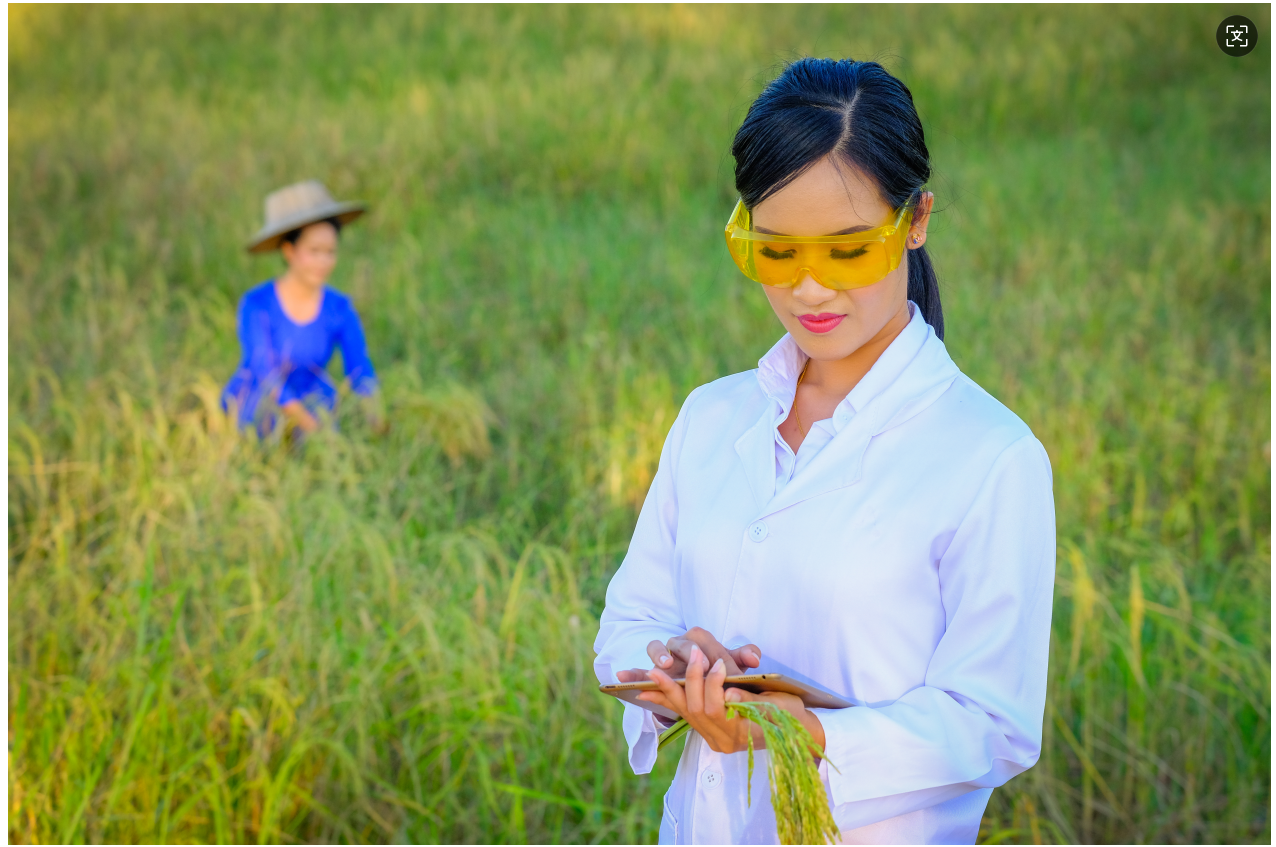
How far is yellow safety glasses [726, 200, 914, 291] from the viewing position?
125 cm

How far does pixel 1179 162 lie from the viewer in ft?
24.7

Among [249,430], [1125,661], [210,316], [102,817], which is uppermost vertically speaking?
[210,316]

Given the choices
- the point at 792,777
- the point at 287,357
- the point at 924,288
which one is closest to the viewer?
the point at 792,777

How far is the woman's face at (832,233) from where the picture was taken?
1.25m

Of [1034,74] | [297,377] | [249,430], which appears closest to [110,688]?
[249,430]

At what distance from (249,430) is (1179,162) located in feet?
21.7

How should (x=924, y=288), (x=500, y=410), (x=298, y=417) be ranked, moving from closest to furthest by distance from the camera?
(x=924, y=288), (x=298, y=417), (x=500, y=410)

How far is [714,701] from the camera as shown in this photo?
1.14 m

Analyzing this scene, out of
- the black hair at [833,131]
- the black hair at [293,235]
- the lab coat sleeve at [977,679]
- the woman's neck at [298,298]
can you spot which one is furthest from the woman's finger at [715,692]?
the black hair at [293,235]

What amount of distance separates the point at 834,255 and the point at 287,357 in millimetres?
3219

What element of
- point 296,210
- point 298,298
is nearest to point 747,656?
point 298,298

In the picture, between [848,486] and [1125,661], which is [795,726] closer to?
[848,486]

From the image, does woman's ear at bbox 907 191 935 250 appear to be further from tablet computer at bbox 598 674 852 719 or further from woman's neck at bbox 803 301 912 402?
tablet computer at bbox 598 674 852 719

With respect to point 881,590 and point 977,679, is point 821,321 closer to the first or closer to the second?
point 881,590
